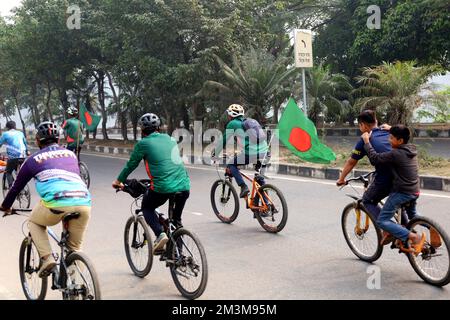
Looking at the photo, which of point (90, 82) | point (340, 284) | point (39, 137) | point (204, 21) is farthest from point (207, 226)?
point (90, 82)

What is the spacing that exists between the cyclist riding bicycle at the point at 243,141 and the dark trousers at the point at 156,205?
89.0 inches

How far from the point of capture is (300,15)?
26.4 metres

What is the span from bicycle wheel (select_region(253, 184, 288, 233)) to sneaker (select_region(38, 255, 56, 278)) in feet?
10.7

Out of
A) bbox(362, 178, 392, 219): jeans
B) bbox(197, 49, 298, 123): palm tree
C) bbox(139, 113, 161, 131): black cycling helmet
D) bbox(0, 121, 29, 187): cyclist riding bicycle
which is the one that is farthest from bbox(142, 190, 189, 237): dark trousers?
bbox(197, 49, 298, 123): palm tree

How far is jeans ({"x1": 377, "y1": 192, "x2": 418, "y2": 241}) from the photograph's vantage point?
4.65m

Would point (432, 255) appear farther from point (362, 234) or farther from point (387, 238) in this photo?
point (362, 234)

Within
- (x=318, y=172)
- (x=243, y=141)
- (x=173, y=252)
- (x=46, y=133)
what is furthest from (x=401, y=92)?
(x=46, y=133)

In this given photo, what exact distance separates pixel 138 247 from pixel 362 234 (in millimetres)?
2347

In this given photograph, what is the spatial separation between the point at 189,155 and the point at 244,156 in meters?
9.21

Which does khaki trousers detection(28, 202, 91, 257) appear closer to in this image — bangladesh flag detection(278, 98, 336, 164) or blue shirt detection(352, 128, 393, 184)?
blue shirt detection(352, 128, 393, 184)

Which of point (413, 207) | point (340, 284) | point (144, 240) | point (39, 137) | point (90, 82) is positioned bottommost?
point (340, 284)

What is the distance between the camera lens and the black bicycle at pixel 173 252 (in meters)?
4.41

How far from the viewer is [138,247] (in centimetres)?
522

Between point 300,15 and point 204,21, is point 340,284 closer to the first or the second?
point 204,21
